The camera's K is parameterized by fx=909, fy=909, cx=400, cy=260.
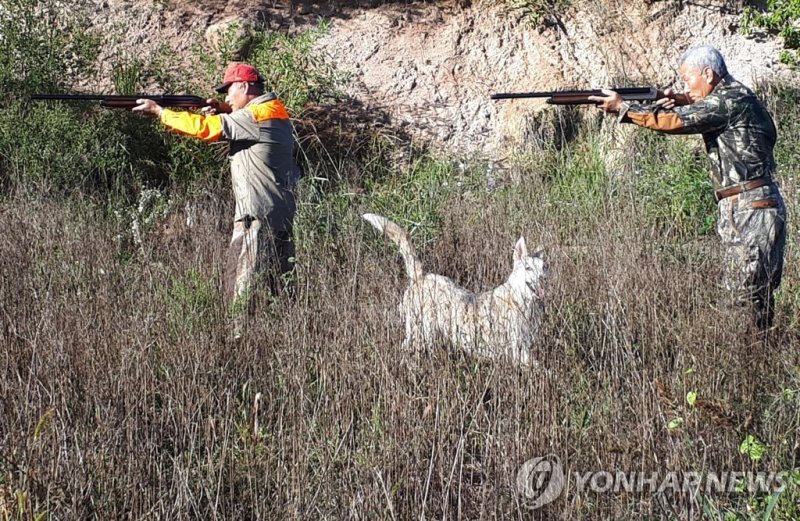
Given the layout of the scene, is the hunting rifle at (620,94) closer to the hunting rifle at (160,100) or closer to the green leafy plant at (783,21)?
the hunting rifle at (160,100)

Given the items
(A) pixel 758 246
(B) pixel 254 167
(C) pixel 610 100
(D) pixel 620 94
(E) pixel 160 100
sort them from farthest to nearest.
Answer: (E) pixel 160 100, (B) pixel 254 167, (D) pixel 620 94, (C) pixel 610 100, (A) pixel 758 246

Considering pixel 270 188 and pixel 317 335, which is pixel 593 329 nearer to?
pixel 317 335

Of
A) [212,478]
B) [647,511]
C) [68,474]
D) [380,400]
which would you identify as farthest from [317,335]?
[647,511]

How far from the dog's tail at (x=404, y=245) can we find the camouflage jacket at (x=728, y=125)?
5.26 ft

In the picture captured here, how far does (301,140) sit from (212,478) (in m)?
6.98

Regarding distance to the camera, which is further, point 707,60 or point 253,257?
point 253,257

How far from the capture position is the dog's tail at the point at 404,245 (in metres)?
5.97

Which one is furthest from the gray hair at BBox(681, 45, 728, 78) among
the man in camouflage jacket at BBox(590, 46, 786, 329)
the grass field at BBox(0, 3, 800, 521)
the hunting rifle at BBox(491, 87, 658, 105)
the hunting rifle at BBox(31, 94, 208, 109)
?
the hunting rifle at BBox(31, 94, 208, 109)

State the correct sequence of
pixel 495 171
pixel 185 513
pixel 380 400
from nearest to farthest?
pixel 185 513 → pixel 380 400 → pixel 495 171

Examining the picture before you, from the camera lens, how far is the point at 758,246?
18.4 ft

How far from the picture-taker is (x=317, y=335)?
16.6 feet

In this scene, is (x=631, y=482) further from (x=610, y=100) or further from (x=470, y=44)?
(x=470, y=44)

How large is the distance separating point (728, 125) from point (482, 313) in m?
1.93

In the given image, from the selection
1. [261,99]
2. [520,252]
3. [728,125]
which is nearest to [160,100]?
→ [261,99]
